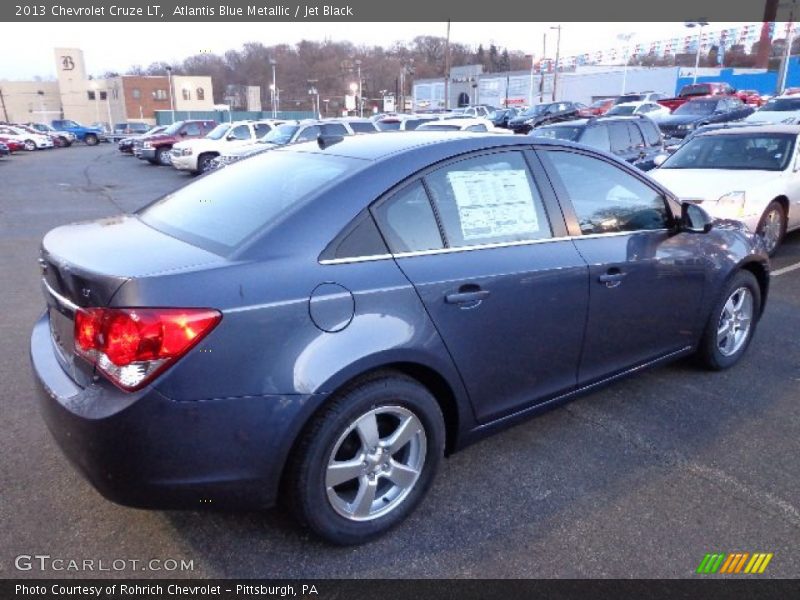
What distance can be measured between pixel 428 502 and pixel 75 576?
1.49m

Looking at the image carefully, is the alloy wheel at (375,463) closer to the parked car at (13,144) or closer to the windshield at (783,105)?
the windshield at (783,105)

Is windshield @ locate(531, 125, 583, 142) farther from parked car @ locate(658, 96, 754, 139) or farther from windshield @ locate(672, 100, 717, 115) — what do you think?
windshield @ locate(672, 100, 717, 115)

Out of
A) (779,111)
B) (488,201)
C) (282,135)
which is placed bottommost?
(282,135)

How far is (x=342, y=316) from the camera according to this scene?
2.32 metres

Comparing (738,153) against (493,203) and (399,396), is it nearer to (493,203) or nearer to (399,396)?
(493,203)

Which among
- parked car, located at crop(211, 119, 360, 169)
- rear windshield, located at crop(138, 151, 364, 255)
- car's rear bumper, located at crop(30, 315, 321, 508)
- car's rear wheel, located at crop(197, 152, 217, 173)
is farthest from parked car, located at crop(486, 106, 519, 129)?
car's rear bumper, located at crop(30, 315, 321, 508)

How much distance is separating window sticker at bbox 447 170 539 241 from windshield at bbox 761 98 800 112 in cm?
2193

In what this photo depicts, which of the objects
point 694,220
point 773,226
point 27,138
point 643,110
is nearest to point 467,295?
point 694,220

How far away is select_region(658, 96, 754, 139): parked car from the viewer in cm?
2159

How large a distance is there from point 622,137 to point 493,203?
9.81 metres

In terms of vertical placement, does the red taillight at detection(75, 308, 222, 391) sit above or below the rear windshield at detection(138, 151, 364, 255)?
below

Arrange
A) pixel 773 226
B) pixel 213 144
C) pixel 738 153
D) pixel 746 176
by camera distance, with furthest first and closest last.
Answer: pixel 213 144, pixel 738 153, pixel 773 226, pixel 746 176
